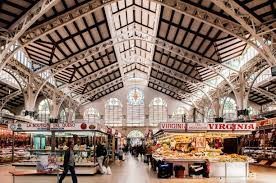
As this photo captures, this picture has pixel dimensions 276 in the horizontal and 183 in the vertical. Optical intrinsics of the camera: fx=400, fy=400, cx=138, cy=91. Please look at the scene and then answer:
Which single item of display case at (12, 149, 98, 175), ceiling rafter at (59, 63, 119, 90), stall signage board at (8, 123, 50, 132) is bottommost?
display case at (12, 149, 98, 175)

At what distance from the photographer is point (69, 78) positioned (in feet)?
134

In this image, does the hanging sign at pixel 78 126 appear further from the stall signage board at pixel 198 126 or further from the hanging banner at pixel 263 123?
the hanging banner at pixel 263 123

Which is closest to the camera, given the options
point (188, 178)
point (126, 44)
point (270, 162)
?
point (188, 178)

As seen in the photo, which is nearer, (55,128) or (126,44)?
(55,128)

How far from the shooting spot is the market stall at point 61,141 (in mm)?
19578

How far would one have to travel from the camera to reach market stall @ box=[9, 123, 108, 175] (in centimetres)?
1958

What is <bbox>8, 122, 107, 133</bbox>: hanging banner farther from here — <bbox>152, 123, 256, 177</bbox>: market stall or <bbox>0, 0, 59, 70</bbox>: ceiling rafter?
<bbox>0, 0, 59, 70</bbox>: ceiling rafter

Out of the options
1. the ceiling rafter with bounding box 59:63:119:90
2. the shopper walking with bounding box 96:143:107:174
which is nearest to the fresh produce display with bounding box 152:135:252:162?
the shopper walking with bounding box 96:143:107:174

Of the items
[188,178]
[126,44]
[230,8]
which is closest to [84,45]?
[126,44]

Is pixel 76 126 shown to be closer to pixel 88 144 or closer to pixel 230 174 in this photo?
pixel 88 144

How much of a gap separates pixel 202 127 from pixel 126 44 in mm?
21522

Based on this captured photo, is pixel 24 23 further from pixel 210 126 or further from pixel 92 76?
pixel 92 76

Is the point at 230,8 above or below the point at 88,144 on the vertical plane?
above

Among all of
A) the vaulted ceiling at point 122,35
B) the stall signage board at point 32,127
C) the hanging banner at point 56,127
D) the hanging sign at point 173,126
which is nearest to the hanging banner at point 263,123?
the vaulted ceiling at point 122,35
